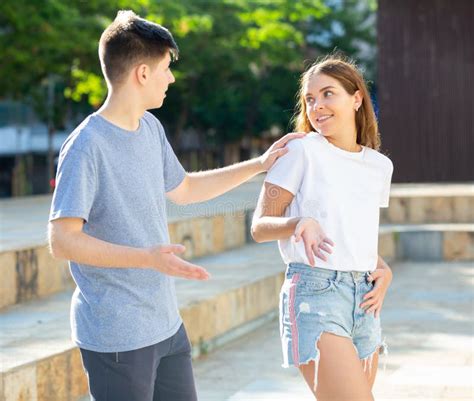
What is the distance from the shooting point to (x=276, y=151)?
3221 millimetres

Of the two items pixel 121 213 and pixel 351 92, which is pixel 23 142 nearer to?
pixel 351 92

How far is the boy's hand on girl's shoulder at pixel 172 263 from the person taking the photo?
2518 mm

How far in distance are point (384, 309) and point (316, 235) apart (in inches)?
230

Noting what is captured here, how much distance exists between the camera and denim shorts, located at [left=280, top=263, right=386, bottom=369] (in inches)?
120

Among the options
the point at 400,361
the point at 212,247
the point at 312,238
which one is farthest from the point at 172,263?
the point at 212,247

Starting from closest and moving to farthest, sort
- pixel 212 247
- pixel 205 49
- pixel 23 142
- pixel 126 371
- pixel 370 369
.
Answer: pixel 126 371
pixel 370 369
pixel 212 247
pixel 205 49
pixel 23 142

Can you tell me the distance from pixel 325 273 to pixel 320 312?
117 millimetres

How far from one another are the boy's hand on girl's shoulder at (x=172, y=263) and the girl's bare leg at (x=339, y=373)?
606mm

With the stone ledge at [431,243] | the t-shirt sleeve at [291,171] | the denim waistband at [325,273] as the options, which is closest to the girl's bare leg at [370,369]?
the denim waistband at [325,273]

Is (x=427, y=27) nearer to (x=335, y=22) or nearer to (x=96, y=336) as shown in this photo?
(x=96, y=336)

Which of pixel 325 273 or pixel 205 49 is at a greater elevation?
pixel 205 49

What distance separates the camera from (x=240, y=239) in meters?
10.5

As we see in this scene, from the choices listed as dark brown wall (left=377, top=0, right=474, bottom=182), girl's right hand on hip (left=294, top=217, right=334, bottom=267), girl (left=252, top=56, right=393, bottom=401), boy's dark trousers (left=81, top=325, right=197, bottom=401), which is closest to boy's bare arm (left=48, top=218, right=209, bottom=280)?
boy's dark trousers (left=81, top=325, right=197, bottom=401)

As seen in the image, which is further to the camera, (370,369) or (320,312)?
(370,369)
